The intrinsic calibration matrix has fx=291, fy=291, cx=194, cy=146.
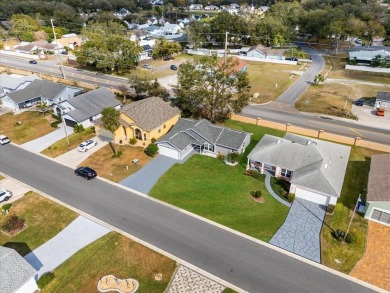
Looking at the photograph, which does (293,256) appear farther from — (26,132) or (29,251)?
(26,132)

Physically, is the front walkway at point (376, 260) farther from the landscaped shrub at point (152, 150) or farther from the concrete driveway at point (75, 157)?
the concrete driveway at point (75, 157)

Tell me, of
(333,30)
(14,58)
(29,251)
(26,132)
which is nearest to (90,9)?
(14,58)

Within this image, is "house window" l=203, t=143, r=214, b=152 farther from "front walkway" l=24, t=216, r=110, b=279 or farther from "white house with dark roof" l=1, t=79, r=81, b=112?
"white house with dark roof" l=1, t=79, r=81, b=112

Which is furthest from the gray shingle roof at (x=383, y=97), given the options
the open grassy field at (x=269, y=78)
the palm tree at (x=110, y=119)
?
the palm tree at (x=110, y=119)

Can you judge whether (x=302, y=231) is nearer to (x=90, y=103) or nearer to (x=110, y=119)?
(x=110, y=119)

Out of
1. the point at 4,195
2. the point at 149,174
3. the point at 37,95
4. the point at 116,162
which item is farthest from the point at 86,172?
the point at 37,95
